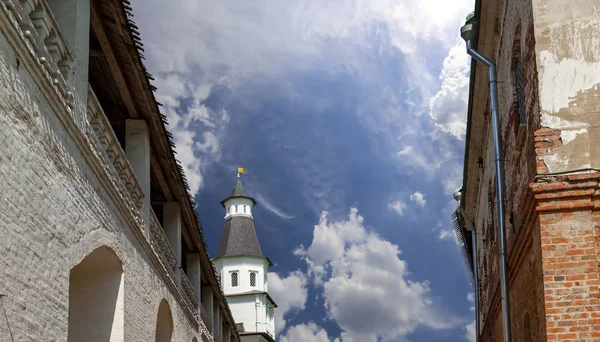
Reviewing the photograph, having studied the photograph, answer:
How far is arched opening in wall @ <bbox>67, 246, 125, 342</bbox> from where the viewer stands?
11.1m

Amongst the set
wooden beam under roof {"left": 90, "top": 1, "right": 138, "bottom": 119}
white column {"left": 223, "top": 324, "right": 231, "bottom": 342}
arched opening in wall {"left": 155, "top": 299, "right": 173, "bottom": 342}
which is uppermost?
wooden beam under roof {"left": 90, "top": 1, "right": 138, "bottom": 119}

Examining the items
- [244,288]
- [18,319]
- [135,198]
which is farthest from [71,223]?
[244,288]

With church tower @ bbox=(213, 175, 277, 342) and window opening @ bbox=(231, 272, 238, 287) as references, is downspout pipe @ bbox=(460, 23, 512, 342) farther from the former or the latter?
window opening @ bbox=(231, 272, 238, 287)

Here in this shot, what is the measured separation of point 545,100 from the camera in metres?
9.43

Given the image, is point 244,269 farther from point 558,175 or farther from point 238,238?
point 558,175

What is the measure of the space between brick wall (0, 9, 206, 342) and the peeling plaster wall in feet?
16.7

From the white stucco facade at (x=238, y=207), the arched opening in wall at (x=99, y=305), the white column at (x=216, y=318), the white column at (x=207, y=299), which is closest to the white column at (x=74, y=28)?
the arched opening in wall at (x=99, y=305)

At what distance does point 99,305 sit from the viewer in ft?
36.9

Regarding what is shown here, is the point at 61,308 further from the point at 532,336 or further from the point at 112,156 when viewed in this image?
the point at 532,336

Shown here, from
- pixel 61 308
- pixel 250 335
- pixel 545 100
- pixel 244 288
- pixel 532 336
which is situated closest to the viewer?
pixel 61 308

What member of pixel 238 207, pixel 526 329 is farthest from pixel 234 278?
pixel 526 329

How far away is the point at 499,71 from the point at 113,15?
6182 mm

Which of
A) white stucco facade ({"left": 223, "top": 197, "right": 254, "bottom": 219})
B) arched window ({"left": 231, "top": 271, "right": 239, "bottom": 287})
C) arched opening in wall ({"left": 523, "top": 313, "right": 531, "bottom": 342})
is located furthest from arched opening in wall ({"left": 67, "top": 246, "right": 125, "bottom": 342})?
white stucco facade ({"left": 223, "top": 197, "right": 254, "bottom": 219})

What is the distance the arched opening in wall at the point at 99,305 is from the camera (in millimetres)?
11062
